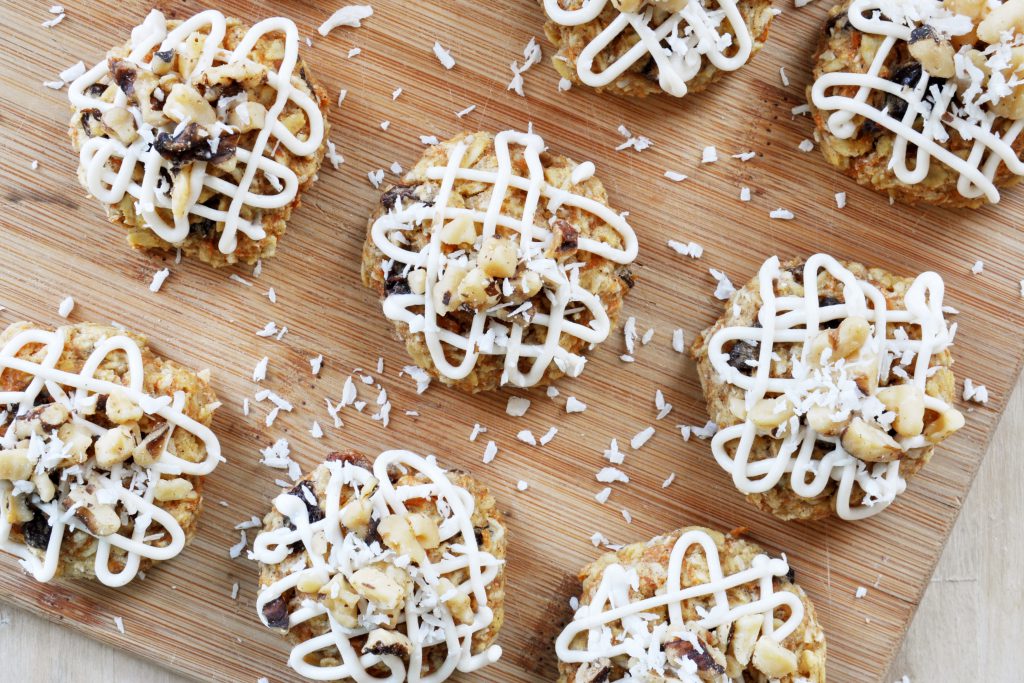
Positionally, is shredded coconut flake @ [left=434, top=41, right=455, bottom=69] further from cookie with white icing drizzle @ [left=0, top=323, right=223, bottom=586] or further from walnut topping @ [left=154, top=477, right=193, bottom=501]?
walnut topping @ [left=154, top=477, right=193, bottom=501]

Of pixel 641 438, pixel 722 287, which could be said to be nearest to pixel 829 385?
pixel 722 287

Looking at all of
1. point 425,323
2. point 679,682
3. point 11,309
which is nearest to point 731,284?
point 425,323

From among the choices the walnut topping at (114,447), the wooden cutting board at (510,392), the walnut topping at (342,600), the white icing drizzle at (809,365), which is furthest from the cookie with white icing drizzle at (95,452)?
the white icing drizzle at (809,365)

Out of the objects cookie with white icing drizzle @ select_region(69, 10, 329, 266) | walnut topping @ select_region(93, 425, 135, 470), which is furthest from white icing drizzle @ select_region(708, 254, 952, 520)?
walnut topping @ select_region(93, 425, 135, 470)

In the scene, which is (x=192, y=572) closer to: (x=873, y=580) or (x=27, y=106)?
(x=27, y=106)

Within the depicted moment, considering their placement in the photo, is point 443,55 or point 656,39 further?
point 443,55

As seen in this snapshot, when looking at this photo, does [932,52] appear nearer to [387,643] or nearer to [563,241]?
[563,241]

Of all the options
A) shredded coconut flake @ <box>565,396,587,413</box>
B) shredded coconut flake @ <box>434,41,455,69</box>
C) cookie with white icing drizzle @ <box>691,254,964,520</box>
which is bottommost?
shredded coconut flake @ <box>565,396,587,413</box>
